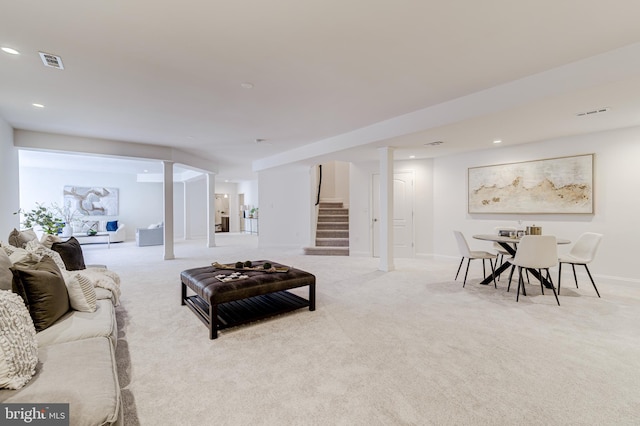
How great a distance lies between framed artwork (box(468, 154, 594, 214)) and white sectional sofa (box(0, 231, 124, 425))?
242 inches

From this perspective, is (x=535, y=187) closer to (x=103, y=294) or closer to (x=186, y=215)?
(x=103, y=294)

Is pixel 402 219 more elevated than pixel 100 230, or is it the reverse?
pixel 402 219

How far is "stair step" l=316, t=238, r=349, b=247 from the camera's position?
7.77 metres

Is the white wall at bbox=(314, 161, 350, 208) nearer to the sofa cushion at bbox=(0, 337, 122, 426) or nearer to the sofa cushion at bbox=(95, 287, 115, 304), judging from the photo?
the sofa cushion at bbox=(95, 287, 115, 304)

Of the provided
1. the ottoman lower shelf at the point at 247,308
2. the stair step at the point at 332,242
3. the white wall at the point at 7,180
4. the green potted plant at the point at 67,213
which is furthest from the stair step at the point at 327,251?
the green potted plant at the point at 67,213

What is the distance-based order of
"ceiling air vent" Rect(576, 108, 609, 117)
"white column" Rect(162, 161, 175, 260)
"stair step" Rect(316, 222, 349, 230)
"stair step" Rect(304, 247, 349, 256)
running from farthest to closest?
"stair step" Rect(316, 222, 349, 230) → "stair step" Rect(304, 247, 349, 256) → "white column" Rect(162, 161, 175, 260) → "ceiling air vent" Rect(576, 108, 609, 117)

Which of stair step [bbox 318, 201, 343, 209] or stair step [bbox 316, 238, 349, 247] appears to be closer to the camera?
stair step [bbox 316, 238, 349, 247]

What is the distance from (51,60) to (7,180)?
11.4 ft

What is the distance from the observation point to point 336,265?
591cm

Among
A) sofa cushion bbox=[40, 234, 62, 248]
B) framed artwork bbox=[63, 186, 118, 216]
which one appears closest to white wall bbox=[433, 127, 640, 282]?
sofa cushion bbox=[40, 234, 62, 248]

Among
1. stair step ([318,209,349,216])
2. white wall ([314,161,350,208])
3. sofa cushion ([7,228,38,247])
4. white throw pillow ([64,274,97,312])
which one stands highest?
white wall ([314,161,350,208])

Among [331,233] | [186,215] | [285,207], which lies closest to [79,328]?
[331,233]

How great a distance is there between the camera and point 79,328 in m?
1.88

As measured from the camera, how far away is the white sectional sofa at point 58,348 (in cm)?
121
